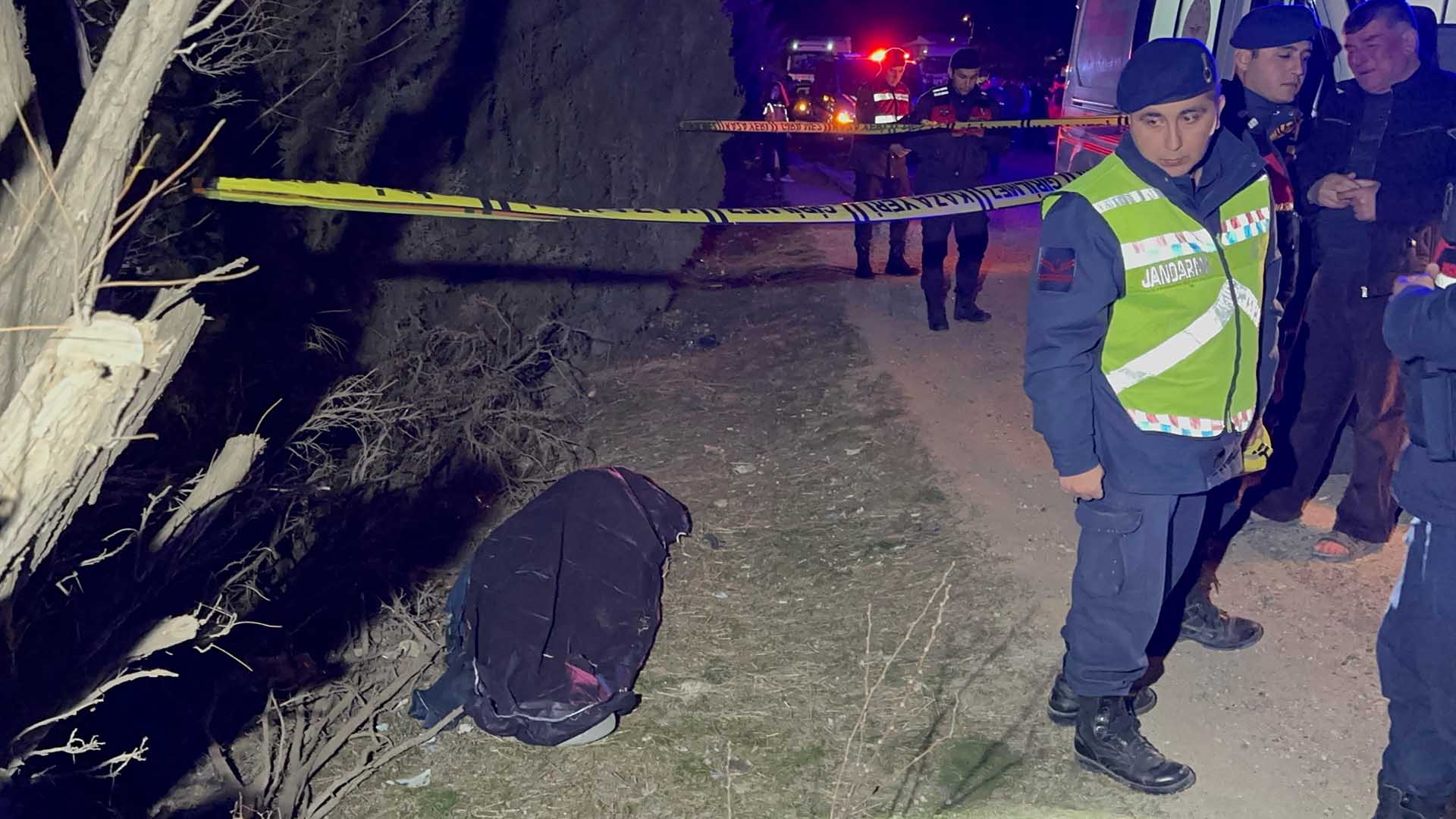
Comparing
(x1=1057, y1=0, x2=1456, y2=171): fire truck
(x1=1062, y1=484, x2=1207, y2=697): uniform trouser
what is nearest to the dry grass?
(x1=1062, y1=484, x2=1207, y2=697): uniform trouser

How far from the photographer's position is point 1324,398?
4.52 meters

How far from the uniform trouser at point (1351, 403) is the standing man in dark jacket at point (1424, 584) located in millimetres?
1891

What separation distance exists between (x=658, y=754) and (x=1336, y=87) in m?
3.75

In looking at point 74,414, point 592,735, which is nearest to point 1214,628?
point 592,735

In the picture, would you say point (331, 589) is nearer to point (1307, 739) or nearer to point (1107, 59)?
point (1307, 739)

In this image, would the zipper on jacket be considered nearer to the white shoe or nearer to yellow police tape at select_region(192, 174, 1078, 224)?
yellow police tape at select_region(192, 174, 1078, 224)

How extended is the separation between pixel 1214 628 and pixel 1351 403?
1.47 meters

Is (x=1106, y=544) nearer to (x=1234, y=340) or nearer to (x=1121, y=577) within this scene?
(x=1121, y=577)

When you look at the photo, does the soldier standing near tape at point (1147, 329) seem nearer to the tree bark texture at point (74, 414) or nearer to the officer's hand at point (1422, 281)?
the officer's hand at point (1422, 281)

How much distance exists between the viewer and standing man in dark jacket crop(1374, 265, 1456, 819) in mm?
2494

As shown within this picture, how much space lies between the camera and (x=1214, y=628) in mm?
3902

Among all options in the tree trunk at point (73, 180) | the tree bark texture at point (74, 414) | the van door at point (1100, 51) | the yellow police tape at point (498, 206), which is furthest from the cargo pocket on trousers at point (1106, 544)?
the van door at point (1100, 51)

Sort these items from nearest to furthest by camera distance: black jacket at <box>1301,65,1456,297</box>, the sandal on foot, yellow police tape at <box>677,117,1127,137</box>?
black jacket at <box>1301,65,1456,297</box>
the sandal on foot
yellow police tape at <box>677,117,1127,137</box>

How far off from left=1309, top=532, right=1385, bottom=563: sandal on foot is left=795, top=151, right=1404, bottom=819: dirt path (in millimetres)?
50
